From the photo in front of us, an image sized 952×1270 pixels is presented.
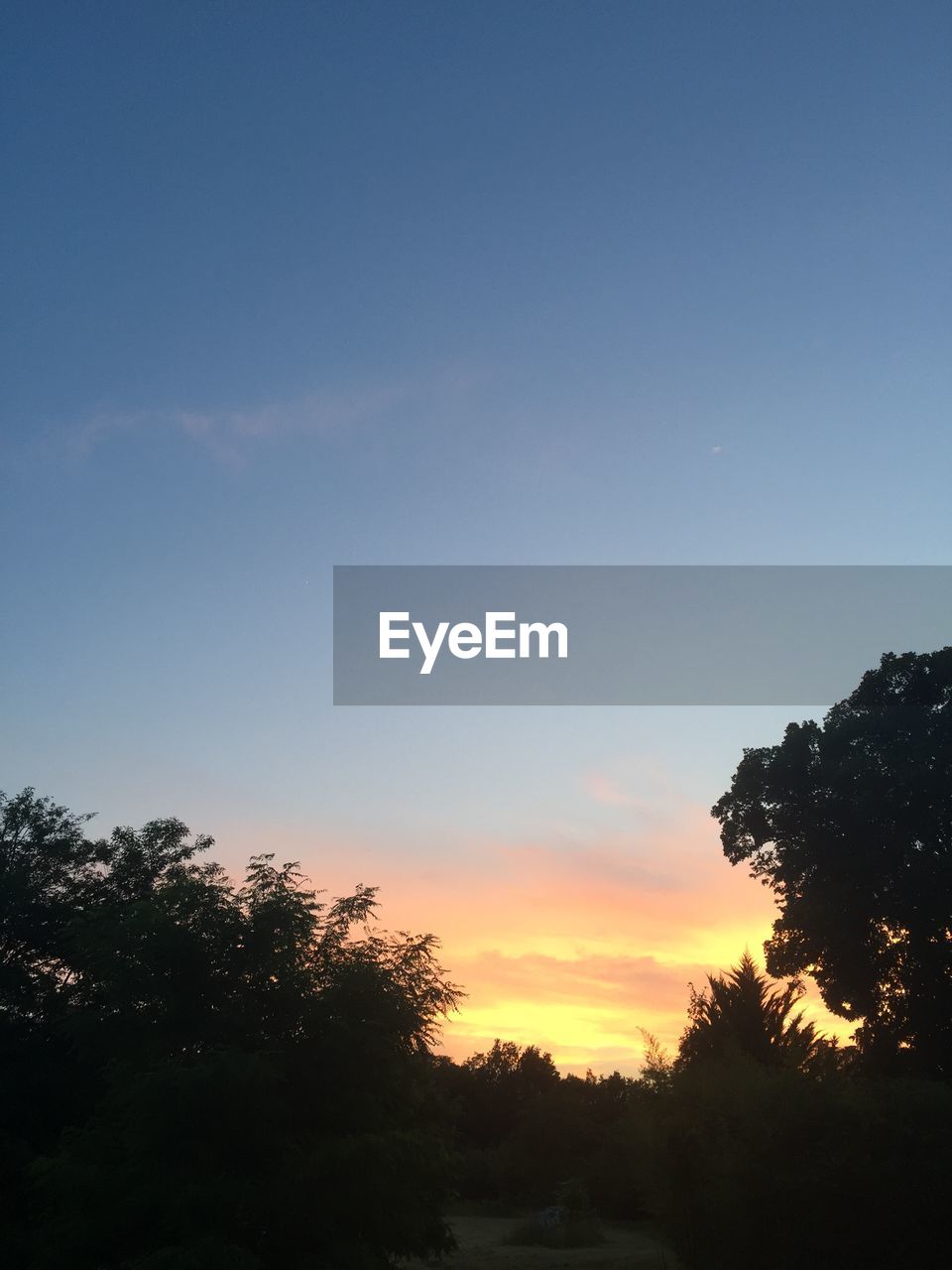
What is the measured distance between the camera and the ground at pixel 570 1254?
2638 centimetres

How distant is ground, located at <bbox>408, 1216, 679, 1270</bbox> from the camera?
26.4m

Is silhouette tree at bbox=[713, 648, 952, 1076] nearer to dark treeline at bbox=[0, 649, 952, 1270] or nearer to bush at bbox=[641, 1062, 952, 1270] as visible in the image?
dark treeline at bbox=[0, 649, 952, 1270]

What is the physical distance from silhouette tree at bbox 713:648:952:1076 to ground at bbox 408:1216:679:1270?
9.40m

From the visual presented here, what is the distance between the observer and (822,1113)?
18469 mm

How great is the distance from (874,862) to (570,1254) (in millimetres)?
14956

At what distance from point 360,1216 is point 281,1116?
7.13ft

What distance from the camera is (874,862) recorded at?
1216 inches

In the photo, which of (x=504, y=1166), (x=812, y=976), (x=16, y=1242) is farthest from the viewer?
(x=504, y=1166)

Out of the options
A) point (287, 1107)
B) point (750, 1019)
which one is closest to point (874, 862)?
point (750, 1019)

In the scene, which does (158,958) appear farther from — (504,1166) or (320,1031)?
(504,1166)

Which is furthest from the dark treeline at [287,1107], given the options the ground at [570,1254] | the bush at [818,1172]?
the ground at [570,1254]

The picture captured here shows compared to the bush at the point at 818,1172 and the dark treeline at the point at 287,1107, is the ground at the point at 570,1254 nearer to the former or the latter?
the dark treeline at the point at 287,1107

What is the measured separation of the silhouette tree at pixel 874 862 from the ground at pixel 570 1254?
9.40m

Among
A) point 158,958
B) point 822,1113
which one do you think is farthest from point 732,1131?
point 158,958
